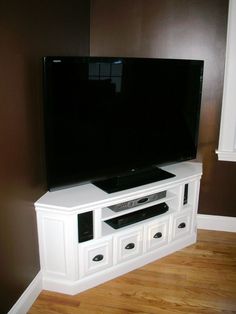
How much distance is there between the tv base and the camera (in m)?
2.22

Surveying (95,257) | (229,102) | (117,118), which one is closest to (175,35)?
(229,102)

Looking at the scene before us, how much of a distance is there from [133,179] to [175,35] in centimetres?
126

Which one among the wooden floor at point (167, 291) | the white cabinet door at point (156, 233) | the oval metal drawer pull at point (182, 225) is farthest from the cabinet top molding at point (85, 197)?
the wooden floor at point (167, 291)

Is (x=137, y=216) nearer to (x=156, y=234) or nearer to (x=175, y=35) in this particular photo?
(x=156, y=234)

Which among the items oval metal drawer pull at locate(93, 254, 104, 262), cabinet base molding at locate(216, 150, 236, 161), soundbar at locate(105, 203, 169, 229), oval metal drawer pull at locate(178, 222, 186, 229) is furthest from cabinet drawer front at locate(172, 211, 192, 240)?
oval metal drawer pull at locate(93, 254, 104, 262)

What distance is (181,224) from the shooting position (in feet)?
8.52

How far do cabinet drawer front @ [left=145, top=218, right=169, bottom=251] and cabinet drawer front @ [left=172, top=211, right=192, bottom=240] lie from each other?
92 mm

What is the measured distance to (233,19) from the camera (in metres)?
2.43

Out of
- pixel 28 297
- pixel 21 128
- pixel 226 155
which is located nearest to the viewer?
pixel 21 128

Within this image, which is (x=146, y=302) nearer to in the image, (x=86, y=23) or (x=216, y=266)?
(x=216, y=266)

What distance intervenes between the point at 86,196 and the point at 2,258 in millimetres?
641

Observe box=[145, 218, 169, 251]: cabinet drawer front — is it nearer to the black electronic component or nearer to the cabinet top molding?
the cabinet top molding

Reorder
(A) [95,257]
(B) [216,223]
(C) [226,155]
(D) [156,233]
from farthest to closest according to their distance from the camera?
(B) [216,223] < (C) [226,155] < (D) [156,233] < (A) [95,257]

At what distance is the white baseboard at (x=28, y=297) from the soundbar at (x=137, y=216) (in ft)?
2.00
